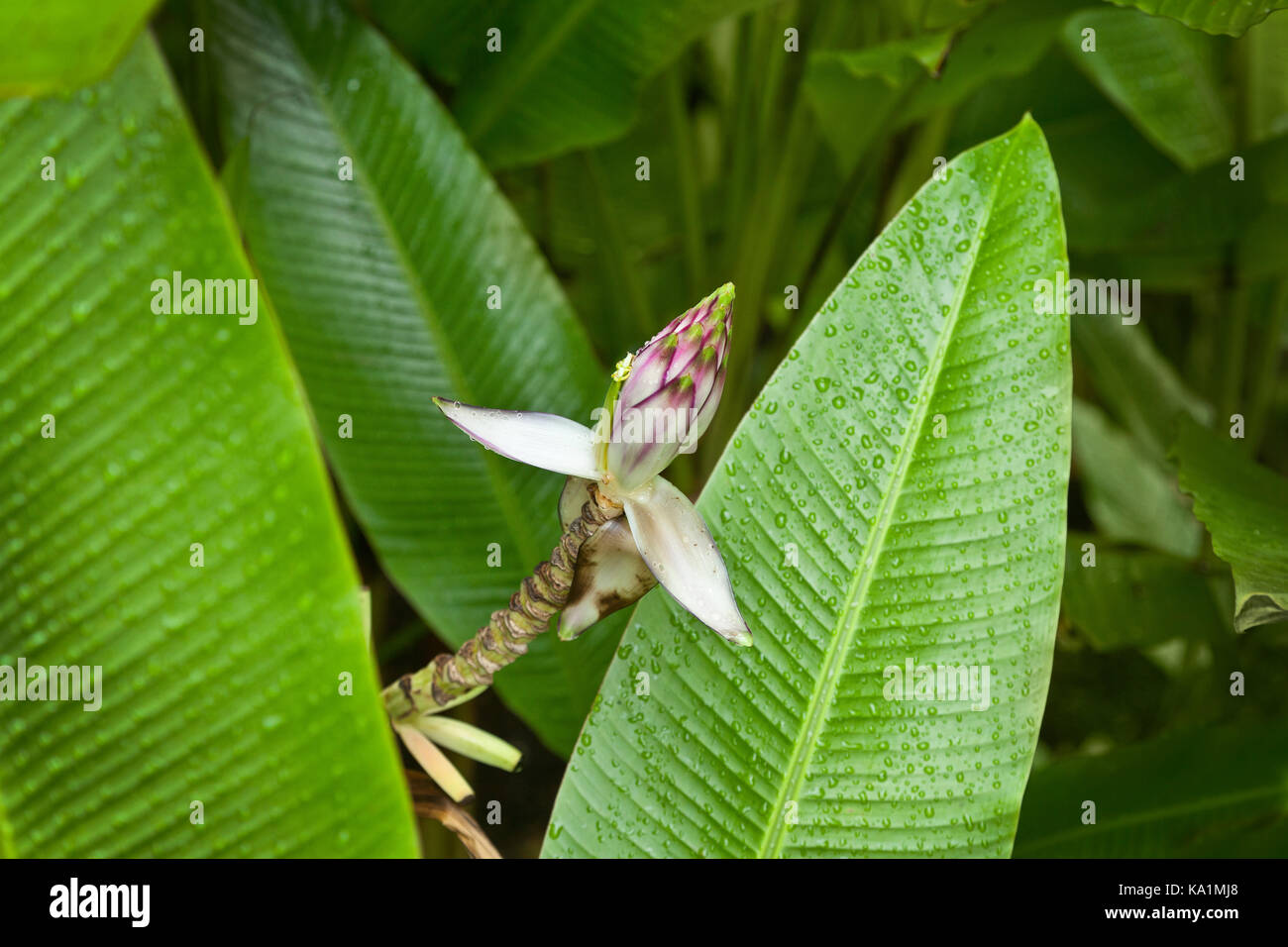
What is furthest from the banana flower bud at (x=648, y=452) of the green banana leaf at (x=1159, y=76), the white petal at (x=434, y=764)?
the green banana leaf at (x=1159, y=76)

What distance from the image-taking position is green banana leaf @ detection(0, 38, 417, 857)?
0.96 ft

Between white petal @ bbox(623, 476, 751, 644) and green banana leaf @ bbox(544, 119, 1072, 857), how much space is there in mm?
57

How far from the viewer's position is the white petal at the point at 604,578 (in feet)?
1.04

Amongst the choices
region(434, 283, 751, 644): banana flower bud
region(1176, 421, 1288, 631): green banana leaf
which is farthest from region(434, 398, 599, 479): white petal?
region(1176, 421, 1288, 631): green banana leaf

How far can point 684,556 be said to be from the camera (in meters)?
0.31

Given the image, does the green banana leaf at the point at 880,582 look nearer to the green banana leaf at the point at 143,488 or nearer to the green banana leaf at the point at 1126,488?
the green banana leaf at the point at 143,488

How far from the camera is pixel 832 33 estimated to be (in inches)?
27.5

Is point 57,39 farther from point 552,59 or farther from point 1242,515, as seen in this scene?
point 1242,515

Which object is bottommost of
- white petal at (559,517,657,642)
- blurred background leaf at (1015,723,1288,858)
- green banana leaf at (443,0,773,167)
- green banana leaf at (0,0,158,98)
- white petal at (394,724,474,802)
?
blurred background leaf at (1015,723,1288,858)

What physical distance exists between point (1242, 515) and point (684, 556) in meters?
0.26

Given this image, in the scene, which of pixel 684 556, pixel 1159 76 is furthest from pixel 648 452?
pixel 1159 76

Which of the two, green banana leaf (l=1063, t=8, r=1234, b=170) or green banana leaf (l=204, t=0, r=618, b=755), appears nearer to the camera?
green banana leaf (l=204, t=0, r=618, b=755)

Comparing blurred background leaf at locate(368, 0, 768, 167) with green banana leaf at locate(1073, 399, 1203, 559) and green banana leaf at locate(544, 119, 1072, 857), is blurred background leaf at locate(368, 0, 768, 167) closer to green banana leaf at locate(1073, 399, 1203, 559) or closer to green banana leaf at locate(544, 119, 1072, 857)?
green banana leaf at locate(544, 119, 1072, 857)

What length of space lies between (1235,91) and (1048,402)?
59 centimetres
